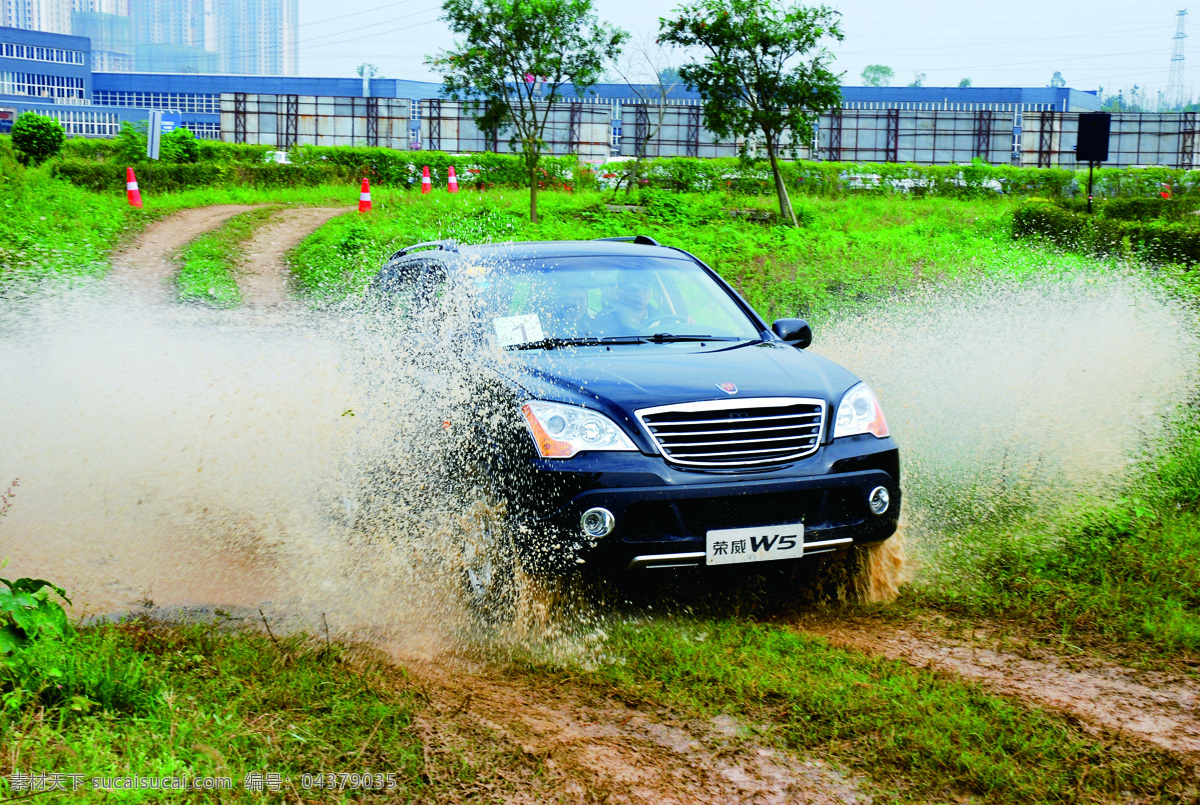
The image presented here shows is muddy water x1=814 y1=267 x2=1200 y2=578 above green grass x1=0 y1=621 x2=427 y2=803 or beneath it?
above

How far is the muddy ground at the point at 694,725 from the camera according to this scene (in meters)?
3.24

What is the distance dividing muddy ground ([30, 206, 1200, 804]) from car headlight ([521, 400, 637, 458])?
0.91 meters

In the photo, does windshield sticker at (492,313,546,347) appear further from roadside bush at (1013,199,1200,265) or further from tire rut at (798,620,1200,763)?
roadside bush at (1013,199,1200,265)

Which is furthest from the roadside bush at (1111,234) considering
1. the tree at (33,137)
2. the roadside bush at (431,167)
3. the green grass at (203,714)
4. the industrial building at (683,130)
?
the tree at (33,137)

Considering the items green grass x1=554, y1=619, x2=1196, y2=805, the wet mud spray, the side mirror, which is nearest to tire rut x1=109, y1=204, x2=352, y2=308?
the wet mud spray

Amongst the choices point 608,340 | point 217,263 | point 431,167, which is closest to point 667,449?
point 608,340

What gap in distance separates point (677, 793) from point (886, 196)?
30435mm

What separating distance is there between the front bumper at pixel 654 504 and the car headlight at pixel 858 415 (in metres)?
0.28

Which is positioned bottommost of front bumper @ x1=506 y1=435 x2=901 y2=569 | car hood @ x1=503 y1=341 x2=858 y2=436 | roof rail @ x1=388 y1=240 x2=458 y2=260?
front bumper @ x1=506 y1=435 x2=901 y2=569

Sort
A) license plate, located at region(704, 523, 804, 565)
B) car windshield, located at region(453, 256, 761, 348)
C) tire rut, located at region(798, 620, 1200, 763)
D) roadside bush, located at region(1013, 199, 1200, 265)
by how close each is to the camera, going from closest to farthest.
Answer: tire rut, located at region(798, 620, 1200, 763) → license plate, located at region(704, 523, 804, 565) → car windshield, located at region(453, 256, 761, 348) → roadside bush, located at region(1013, 199, 1200, 265)

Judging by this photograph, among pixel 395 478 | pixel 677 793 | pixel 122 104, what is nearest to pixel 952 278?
pixel 395 478

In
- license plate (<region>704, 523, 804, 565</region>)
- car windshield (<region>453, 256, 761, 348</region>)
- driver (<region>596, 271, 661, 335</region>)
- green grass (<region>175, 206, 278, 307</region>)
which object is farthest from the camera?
green grass (<region>175, 206, 278, 307</region>)

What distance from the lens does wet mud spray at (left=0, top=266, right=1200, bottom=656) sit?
5.09m

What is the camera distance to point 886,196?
31641 mm
